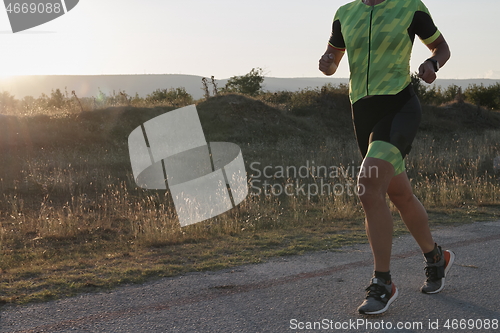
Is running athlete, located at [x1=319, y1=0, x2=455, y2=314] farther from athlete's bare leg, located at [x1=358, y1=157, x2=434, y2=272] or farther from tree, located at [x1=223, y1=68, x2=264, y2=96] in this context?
tree, located at [x1=223, y1=68, x2=264, y2=96]

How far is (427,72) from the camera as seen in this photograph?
3.06m

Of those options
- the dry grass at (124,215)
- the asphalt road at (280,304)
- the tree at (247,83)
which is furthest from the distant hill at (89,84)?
the asphalt road at (280,304)

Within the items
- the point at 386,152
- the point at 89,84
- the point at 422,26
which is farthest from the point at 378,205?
the point at 89,84

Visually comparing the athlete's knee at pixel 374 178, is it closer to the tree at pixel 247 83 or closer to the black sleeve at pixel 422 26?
the black sleeve at pixel 422 26

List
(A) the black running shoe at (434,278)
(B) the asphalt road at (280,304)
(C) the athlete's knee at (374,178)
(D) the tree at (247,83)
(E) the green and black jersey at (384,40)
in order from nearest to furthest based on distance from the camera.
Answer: (B) the asphalt road at (280,304), (C) the athlete's knee at (374,178), (E) the green and black jersey at (384,40), (A) the black running shoe at (434,278), (D) the tree at (247,83)

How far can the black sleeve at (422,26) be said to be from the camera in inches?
125

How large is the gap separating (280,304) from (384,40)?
1839 millimetres

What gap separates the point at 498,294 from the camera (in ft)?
11.1

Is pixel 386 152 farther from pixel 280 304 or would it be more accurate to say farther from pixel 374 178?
pixel 280 304

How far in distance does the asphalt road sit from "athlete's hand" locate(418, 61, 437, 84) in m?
1.46

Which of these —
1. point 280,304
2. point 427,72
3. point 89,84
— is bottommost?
point 280,304

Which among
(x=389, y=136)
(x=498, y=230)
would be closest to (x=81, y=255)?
(x=389, y=136)

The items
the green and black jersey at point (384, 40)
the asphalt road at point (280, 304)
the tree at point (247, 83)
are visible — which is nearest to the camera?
the asphalt road at point (280, 304)

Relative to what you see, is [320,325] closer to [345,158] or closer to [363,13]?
[363,13]
